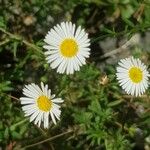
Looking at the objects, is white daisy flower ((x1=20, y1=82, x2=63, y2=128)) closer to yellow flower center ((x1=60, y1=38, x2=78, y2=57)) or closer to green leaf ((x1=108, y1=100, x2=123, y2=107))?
yellow flower center ((x1=60, y1=38, x2=78, y2=57))

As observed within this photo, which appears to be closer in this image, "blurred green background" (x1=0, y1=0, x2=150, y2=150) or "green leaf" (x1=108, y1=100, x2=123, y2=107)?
"blurred green background" (x1=0, y1=0, x2=150, y2=150)

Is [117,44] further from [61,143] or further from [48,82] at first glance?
[61,143]

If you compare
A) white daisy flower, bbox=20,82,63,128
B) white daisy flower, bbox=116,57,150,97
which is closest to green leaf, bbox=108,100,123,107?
white daisy flower, bbox=116,57,150,97

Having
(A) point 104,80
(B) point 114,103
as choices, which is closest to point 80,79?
(B) point 114,103

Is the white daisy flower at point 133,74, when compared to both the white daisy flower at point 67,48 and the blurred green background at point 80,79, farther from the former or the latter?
the white daisy flower at point 67,48

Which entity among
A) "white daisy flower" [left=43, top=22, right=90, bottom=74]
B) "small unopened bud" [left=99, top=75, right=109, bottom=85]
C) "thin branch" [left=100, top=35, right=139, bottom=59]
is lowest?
"small unopened bud" [left=99, top=75, right=109, bottom=85]

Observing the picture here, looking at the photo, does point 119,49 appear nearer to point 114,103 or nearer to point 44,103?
point 114,103

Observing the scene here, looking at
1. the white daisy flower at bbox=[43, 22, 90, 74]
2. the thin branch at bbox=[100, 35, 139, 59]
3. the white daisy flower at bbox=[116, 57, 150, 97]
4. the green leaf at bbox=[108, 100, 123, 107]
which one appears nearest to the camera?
the white daisy flower at bbox=[43, 22, 90, 74]
